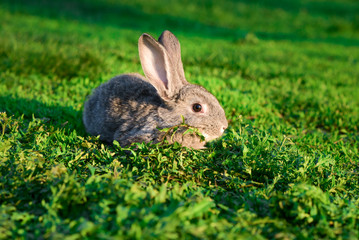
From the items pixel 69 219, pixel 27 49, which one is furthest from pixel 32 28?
pixel 69 219

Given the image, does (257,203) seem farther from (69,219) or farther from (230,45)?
(230,45)

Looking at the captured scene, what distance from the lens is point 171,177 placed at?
3.10 meters

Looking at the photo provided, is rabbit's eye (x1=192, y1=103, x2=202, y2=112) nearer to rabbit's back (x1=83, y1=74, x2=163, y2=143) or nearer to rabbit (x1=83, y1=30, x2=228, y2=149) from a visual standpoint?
rabbit (x1=83, y1=30, x2=228, y2=149)

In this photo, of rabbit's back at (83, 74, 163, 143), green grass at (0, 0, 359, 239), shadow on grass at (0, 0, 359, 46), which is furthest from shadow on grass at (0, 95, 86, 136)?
shadow on grass at (0, 0, 359, 46)

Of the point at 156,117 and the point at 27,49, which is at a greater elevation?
the point at 27,49

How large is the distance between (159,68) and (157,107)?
1.70 ft

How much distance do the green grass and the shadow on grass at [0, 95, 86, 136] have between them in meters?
0.02

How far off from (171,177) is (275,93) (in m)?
3.86

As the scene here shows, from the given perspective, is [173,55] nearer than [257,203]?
No

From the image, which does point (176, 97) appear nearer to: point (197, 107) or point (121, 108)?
point (197, 107)

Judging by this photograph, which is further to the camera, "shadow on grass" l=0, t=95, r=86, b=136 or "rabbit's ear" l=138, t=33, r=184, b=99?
"shadow on grass" l=0, t=95, r=86, b=136

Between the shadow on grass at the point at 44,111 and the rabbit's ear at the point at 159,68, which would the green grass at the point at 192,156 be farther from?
the rabbit's ear at the point at 159,68

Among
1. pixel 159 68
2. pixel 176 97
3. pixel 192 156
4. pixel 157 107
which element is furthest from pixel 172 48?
pixel 192 156

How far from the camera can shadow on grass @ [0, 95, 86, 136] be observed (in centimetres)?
453
